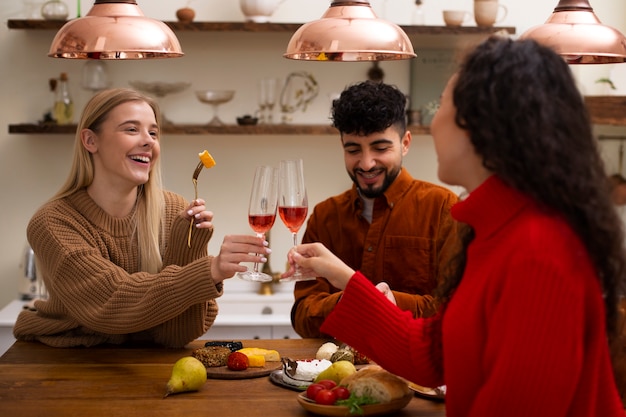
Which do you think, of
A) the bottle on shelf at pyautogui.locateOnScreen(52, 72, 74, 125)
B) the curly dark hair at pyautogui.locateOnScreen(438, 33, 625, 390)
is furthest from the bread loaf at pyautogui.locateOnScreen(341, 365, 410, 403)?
the bottle on shelf at pyautogui.locateOnScreen(52, 72, 74, 125)

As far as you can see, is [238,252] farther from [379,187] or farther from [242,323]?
[242,323]

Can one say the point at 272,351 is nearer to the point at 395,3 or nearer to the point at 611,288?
the point at 611,288

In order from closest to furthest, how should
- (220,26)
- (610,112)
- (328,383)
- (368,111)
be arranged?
(328,383), (368,111), (610,112), (220,26)

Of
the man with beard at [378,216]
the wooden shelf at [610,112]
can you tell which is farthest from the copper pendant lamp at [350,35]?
the wooden shelf at [610,112]

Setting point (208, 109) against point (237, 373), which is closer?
point (237, 373)

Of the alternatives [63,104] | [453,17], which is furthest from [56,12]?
[453,17]

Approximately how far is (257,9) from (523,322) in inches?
129

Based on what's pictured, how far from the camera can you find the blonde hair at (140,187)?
2.80 metres

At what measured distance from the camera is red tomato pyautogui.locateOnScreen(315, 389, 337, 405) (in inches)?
77.2

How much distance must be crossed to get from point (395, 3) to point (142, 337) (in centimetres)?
257

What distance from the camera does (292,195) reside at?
2.28m

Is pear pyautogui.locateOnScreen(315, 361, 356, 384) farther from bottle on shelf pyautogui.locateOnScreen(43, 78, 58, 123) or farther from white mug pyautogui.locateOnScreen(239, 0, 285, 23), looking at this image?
bottle on shelf pyautogui.locateOnScreen(43, 78, 58, 123)

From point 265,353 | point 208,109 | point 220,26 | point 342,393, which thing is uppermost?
point 220,26

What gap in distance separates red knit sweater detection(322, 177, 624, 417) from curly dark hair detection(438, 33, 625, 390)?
0.04m
